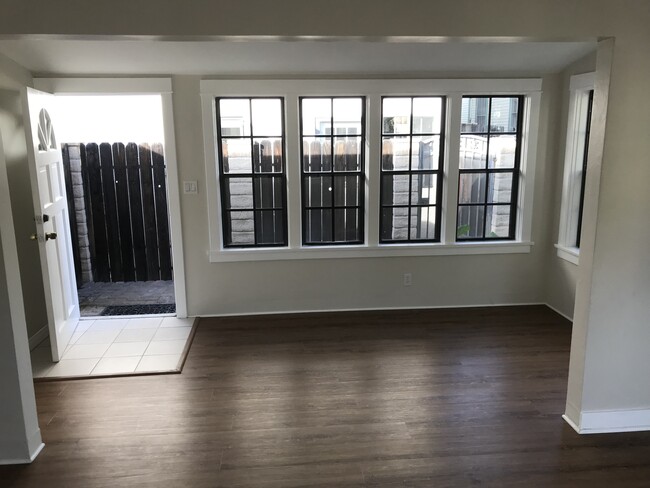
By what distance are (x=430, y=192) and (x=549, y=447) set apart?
2.58 metres

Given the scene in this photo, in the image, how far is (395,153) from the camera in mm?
4598

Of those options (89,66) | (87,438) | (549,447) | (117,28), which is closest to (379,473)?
(549,447)

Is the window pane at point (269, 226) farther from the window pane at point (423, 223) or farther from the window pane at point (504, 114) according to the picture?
the window pane at point (504, 114)

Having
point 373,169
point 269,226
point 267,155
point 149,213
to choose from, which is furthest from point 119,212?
point 373,169

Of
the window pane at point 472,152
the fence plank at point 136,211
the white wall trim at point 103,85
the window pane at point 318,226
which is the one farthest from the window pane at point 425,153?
the fence plank at point 136,211

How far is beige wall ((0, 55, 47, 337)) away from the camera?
3578 mm

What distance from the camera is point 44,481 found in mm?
2445

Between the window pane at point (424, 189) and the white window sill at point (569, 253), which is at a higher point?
the window pane at point (424, 189)

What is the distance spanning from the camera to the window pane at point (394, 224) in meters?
4.72

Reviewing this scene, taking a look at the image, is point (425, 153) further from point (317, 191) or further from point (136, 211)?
point (136, 211)

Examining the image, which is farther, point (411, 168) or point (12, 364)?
point (411, 168)

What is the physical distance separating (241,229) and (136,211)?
1.69 metres

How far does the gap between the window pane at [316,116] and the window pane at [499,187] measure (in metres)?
1.63

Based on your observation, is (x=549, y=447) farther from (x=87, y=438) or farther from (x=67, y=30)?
(x=67, y=30)
